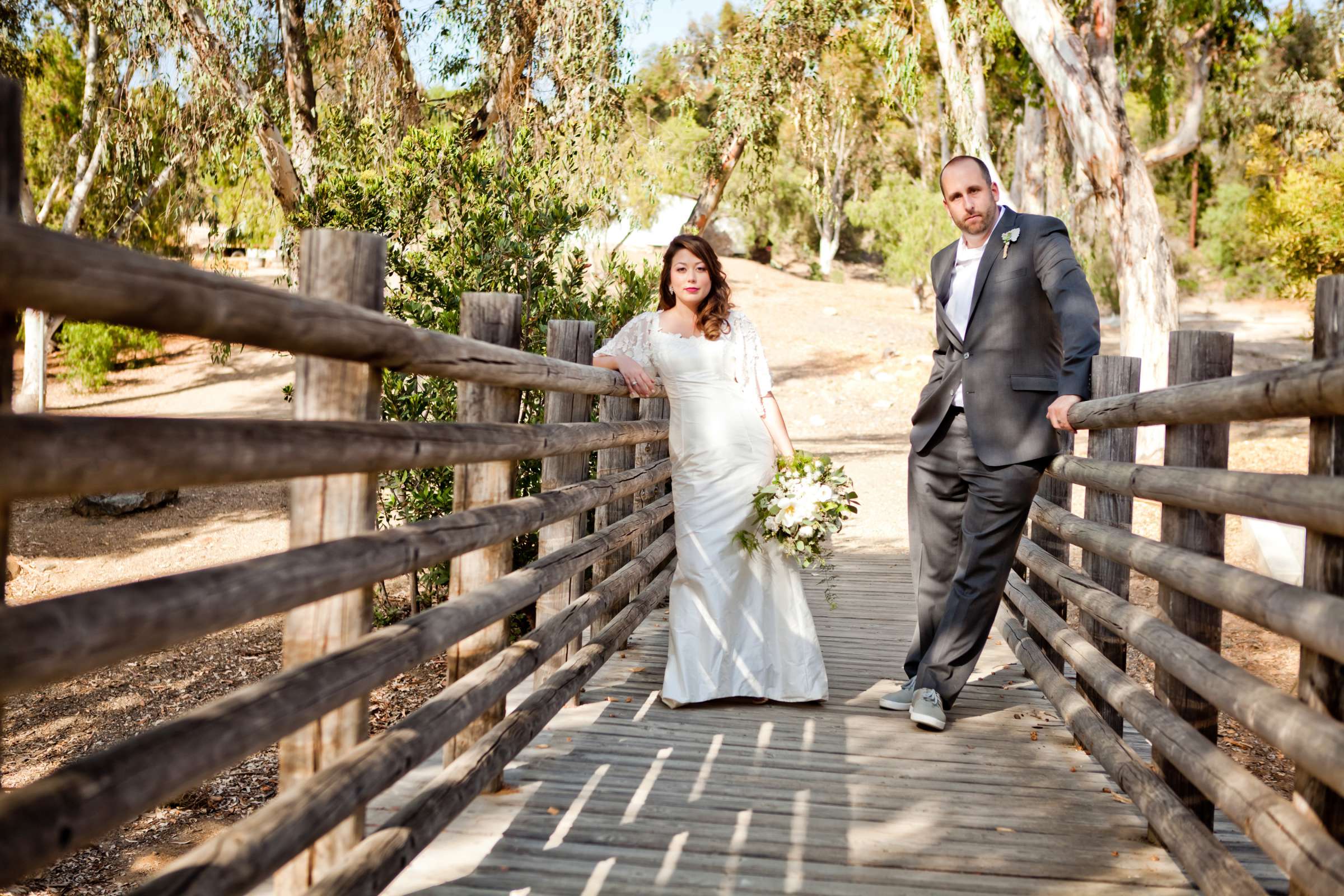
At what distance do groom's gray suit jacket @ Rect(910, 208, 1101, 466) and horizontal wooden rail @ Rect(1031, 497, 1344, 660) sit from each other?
474 mm

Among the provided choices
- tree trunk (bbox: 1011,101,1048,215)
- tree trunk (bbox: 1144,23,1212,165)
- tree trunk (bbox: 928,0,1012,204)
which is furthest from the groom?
tree trunk (bbox: 1011,101,1048,215)

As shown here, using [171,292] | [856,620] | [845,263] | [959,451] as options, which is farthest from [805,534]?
[845,263]

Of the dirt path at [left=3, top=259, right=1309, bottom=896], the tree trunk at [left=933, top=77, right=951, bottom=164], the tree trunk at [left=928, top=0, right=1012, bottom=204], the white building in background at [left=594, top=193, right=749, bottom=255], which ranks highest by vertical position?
the tree trunk at [left=933, top=77, right=951, bottom=164]

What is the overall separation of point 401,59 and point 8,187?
10.5m

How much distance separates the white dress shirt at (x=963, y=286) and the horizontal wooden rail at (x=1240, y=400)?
83 centimetres

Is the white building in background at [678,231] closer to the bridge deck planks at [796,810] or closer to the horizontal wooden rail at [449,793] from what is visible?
the bridge deck planks at [796,810]

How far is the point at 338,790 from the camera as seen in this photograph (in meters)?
2.39

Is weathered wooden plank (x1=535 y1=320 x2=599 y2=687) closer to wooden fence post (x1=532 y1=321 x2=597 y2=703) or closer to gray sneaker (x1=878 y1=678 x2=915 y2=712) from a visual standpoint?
wooden fence post (x1=532 y1=321 x2=597 y2=703)

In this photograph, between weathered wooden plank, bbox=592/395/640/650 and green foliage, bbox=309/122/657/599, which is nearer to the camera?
weathered wooden plank, bbox=592/395/640/650

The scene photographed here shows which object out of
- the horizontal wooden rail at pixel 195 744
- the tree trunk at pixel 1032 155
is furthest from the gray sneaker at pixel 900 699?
the tree trunk at pixel 1032 155

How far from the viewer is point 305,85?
37.8 feet

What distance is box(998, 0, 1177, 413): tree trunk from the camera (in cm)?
1378

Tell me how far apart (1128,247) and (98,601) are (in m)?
14.1

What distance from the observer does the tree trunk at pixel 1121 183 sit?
13781 millimetres
